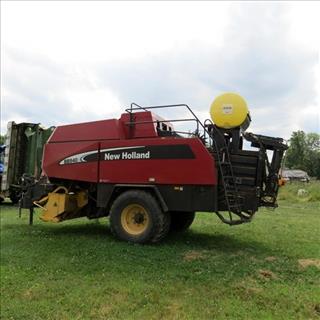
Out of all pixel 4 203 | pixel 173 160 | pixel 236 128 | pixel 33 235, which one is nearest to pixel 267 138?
pixel 236 128

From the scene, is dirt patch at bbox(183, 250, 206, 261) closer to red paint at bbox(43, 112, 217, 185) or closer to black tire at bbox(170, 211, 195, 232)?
red paint at bbox(43, 112, 217, 185)

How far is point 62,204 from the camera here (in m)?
9.31

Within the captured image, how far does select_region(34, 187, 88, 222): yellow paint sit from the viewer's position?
934 centimetres

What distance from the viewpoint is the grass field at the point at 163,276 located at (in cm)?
551

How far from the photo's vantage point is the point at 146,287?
6172 millimetres

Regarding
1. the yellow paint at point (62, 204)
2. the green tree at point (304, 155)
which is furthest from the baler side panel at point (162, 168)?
the green tree at point (304, 155)

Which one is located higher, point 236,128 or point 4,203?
point 236,128

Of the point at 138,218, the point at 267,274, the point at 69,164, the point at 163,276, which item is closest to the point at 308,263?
the point at 267,274

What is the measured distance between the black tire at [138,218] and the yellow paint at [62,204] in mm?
1258

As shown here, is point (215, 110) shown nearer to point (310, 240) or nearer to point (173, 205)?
point (173, 205)

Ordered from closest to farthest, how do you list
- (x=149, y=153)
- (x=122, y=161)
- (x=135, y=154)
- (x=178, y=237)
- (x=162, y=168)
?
1. (x=162, y=168)
2. (x=149, y=153)
3. (x=135, y=154)
4. (x=122, y=161)
5. (x=178, y=237)

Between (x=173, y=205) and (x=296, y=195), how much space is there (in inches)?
596

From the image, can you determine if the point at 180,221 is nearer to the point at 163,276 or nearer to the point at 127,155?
the point at 127,155

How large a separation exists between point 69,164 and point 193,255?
3.25 m
